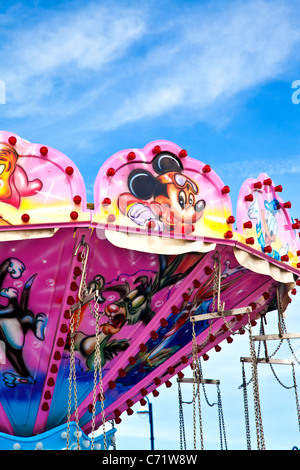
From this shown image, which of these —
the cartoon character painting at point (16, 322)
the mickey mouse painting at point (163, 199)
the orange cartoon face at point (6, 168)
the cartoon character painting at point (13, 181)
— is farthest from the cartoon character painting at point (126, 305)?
the orange cartoon face at point (6, 168)

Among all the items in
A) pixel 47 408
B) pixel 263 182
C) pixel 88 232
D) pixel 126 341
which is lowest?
pixel 47 408

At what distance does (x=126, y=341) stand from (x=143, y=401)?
207cm

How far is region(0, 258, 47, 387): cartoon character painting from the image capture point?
22.5ft

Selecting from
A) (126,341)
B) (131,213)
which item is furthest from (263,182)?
(126,341)

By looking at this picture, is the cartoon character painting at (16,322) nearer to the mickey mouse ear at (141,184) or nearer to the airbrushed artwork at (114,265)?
the airbrushed artwork at (114,265)

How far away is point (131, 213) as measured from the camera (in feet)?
21.5

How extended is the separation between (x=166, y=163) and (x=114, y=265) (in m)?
1.31

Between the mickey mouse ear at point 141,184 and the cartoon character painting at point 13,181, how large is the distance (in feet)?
3.27

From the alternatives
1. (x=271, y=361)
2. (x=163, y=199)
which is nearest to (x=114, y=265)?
(x=163, y=199)

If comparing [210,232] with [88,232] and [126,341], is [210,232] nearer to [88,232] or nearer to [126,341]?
[88,232]

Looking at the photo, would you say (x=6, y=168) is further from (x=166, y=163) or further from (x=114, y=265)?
(x=166, y=163)

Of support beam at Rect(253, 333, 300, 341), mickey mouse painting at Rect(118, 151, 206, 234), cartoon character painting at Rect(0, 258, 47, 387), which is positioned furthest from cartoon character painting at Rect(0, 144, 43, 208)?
support beam at Rect(253, 333, 300, 341)

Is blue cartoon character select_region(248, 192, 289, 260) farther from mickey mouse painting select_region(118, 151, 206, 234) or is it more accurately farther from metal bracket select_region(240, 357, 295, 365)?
metal bracket select_region(240, 357, 295, 365)

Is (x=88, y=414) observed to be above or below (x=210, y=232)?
below
